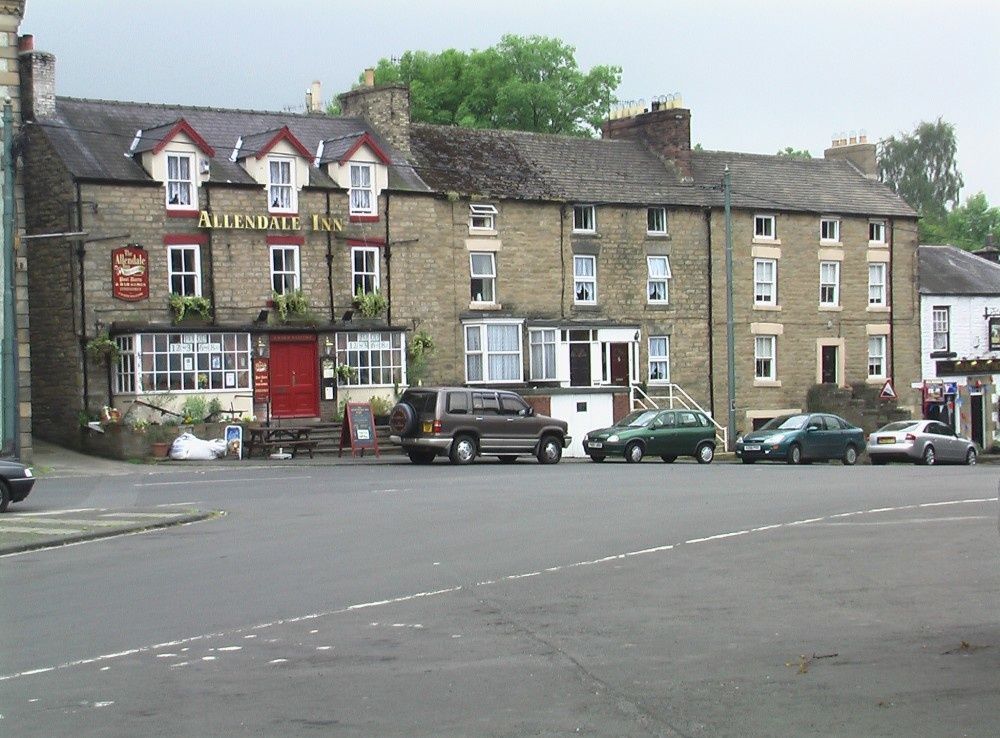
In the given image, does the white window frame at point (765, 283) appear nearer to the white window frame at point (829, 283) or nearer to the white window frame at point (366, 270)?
the white window frame at point (829, 283)

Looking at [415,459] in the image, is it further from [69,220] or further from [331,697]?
[331,697]

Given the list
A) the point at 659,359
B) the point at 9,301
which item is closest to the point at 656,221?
the point at 659,359

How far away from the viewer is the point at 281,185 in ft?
141

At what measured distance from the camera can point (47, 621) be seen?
503 inches

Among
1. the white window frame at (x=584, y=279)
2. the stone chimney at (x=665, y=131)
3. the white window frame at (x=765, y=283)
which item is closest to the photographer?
the white window frame at (x=584, y=279)

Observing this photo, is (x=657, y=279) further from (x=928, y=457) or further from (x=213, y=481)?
(x=213, y=481)

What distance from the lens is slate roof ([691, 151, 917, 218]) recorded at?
54.5 meters

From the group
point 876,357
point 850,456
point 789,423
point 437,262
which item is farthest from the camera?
point 876,357

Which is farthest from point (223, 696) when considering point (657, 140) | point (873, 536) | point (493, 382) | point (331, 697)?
point (657, 140)

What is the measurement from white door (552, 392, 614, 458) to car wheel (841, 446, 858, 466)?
8.58 m

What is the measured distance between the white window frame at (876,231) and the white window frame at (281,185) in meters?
25.1

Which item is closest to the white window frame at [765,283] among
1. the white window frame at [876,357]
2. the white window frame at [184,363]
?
the white window frame at [876,357]

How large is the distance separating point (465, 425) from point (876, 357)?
26360 mm

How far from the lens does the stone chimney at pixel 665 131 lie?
53.7m
